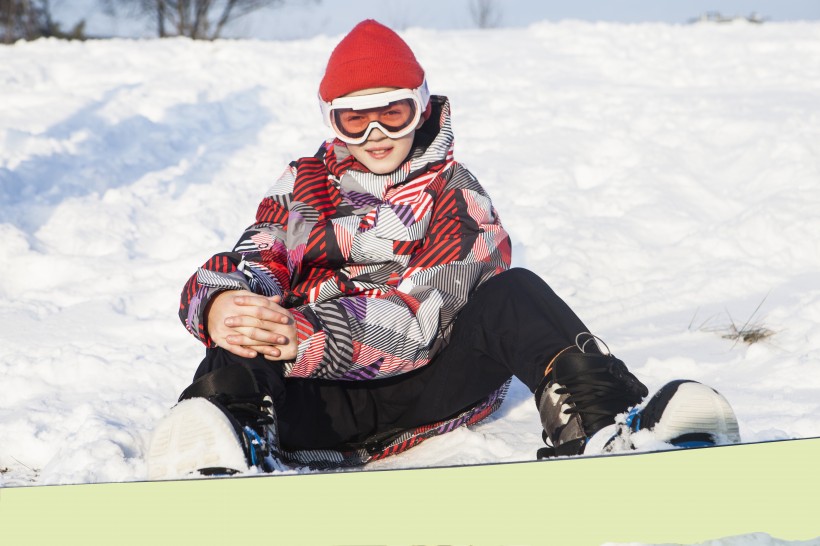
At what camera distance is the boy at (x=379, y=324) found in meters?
1.76

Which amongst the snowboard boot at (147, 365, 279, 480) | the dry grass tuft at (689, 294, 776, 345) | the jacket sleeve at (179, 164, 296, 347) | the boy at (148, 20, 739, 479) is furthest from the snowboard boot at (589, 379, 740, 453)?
the dry grass tuft at (689, 294, 776, 345)

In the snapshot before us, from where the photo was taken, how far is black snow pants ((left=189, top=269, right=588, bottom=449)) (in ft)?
6.25

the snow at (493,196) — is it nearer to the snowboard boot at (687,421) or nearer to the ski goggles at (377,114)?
the snowboard boot at (687,421)

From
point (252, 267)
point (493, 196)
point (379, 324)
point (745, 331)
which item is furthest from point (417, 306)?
point (493, 196)

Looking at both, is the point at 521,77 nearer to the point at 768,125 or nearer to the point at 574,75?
the point at 574,75

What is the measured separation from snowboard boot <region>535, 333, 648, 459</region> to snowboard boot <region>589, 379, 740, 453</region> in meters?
0.09

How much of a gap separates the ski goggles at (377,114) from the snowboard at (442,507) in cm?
107

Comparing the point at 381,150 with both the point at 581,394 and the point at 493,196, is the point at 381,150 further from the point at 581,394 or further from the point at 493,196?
the point at 493,196

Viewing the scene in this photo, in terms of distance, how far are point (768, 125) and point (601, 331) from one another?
3434 mm

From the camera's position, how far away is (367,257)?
227 centimetres

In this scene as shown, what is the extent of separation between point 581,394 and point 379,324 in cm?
49

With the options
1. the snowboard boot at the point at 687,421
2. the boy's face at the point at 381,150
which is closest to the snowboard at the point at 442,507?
the snowboard boot at the point at 687,421

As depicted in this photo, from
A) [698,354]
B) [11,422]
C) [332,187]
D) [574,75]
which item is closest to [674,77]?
[574,75]

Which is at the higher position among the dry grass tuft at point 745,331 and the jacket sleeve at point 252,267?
the jacket sleeve at point 252,267
